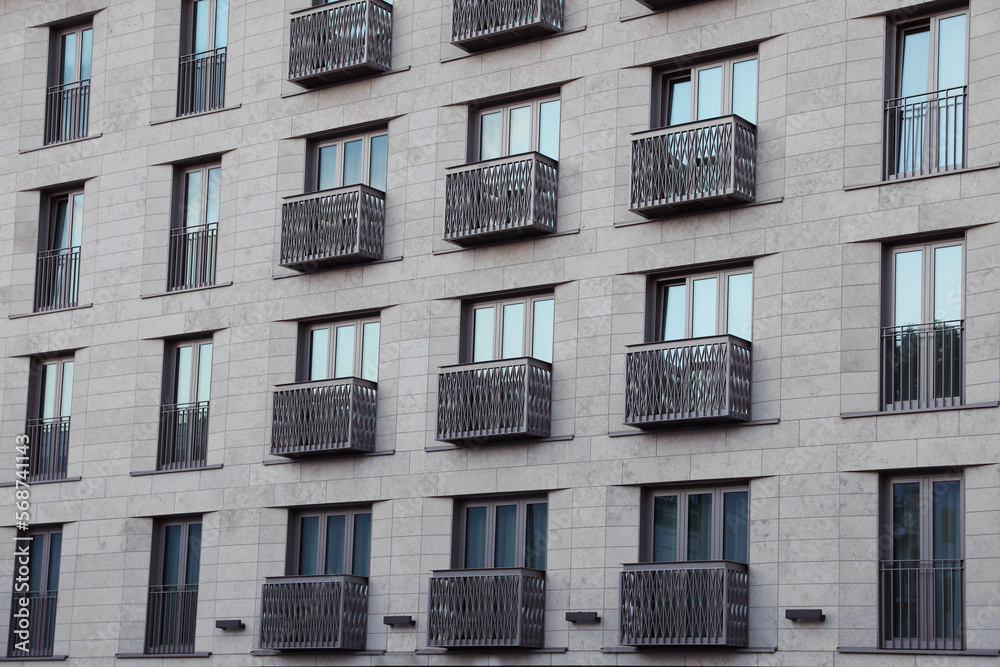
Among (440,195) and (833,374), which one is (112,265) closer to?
(440,195)

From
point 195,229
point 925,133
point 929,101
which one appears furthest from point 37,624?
point 929,101

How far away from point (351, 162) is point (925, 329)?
13.0 m

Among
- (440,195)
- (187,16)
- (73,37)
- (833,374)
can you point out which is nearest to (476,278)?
(440,195)

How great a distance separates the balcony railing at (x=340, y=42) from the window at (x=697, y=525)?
35.6 ft

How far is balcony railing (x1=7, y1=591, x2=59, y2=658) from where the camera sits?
36.8 meters

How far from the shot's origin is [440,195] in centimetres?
3350

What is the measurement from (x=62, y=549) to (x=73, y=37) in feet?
39.4

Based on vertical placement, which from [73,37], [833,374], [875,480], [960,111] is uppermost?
[73,37]

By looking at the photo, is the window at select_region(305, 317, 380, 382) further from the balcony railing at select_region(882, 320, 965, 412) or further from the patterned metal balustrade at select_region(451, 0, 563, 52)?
the balcony railing at select_region(882, 320, 965, 412)

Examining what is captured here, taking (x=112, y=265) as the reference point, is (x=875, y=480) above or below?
below

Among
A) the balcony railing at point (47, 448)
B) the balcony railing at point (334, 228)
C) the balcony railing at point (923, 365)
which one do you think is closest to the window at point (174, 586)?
the balcony railing at point (47, 448)

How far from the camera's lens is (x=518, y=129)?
110ft

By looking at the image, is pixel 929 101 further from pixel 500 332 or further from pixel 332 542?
pixel 332 542

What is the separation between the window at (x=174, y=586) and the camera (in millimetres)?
34938
